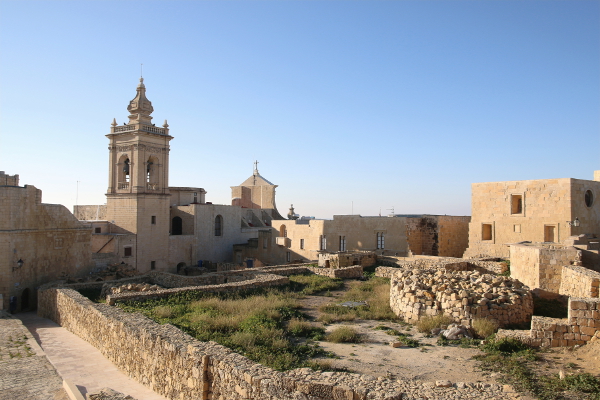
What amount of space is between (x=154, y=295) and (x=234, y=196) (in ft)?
97.7

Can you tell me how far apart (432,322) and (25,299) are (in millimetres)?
18511

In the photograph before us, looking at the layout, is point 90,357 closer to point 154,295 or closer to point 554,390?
point 154,295

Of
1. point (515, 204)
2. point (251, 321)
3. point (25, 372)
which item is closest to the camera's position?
point (25, 372)

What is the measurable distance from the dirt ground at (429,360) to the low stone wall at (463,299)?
123 cm

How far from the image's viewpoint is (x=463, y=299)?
950 cm

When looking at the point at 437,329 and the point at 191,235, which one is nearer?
the point at 437,329

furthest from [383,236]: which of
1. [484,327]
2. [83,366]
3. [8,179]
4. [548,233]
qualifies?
[8,179]

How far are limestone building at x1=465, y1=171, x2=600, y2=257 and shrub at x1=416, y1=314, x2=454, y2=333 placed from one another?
9790 millimetres

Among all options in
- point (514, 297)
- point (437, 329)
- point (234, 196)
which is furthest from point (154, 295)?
point (234, 196)

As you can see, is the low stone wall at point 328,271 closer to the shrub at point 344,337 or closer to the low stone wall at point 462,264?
the low stone wall at point 462,264

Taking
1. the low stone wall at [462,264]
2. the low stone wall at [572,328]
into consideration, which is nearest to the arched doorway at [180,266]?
the low stone wall at [462,264]

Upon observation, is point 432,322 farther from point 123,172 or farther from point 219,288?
point 123,172

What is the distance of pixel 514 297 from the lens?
391 inches

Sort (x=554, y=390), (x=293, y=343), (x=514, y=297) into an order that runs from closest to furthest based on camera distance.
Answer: (x=554, y=390) < (x=293, y=343) < (x=514, y=297)
